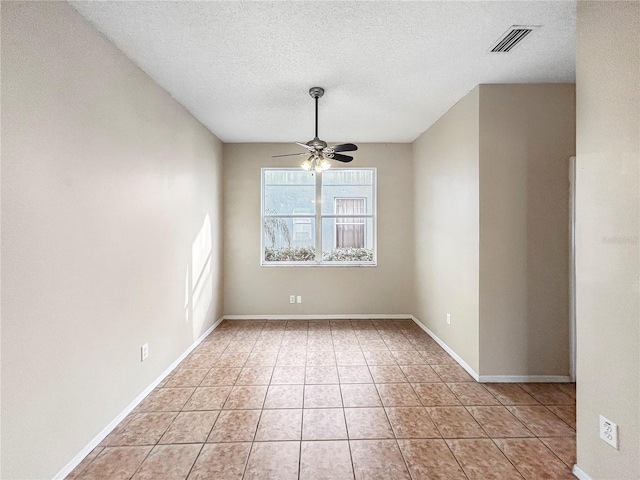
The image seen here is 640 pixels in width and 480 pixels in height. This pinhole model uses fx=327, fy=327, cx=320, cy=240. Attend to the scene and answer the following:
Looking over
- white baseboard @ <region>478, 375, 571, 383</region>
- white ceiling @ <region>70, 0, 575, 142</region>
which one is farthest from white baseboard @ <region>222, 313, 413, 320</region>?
white ceiling @ <region>70, 0, 575, 142</region>

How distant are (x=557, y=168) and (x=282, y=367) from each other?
10.8ft

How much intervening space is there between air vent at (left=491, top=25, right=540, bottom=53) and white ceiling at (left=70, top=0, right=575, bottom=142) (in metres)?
0.04

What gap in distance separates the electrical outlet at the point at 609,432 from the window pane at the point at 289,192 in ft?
14.0

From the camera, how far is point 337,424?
94.4 inches

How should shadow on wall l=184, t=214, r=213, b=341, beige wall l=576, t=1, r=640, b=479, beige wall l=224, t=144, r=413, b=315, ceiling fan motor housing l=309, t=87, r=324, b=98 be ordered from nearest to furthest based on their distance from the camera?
beige wall l=576, t=1, r=640, b=479
ceiling fan motor housing l=309, t=87, r=324, b=98
shadow on wall l=184, t=214, r=213, b=341
beige wall l=224, t=144, r=413, b=315

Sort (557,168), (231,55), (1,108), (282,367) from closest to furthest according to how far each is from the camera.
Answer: (1,108)
(231,55)
(557,168)
(282,367)

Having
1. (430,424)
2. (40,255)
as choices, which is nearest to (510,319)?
(430,424)

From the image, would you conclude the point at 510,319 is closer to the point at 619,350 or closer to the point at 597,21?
the point at 619,350

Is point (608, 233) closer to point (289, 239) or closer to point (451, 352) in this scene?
point (451, 352)

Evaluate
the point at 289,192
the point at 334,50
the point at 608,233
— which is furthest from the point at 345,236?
the point at 608,233

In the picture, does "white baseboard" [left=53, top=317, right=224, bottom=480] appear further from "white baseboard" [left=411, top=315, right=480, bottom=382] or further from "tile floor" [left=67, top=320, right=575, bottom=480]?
"white baseboard" [left=411, top=315, right=480, bottom=382]

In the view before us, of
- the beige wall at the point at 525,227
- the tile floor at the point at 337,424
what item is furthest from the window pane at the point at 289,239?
the beige wall at the point at 525,227

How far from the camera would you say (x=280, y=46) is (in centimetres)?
243

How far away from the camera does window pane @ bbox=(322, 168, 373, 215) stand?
5395 millimetres
